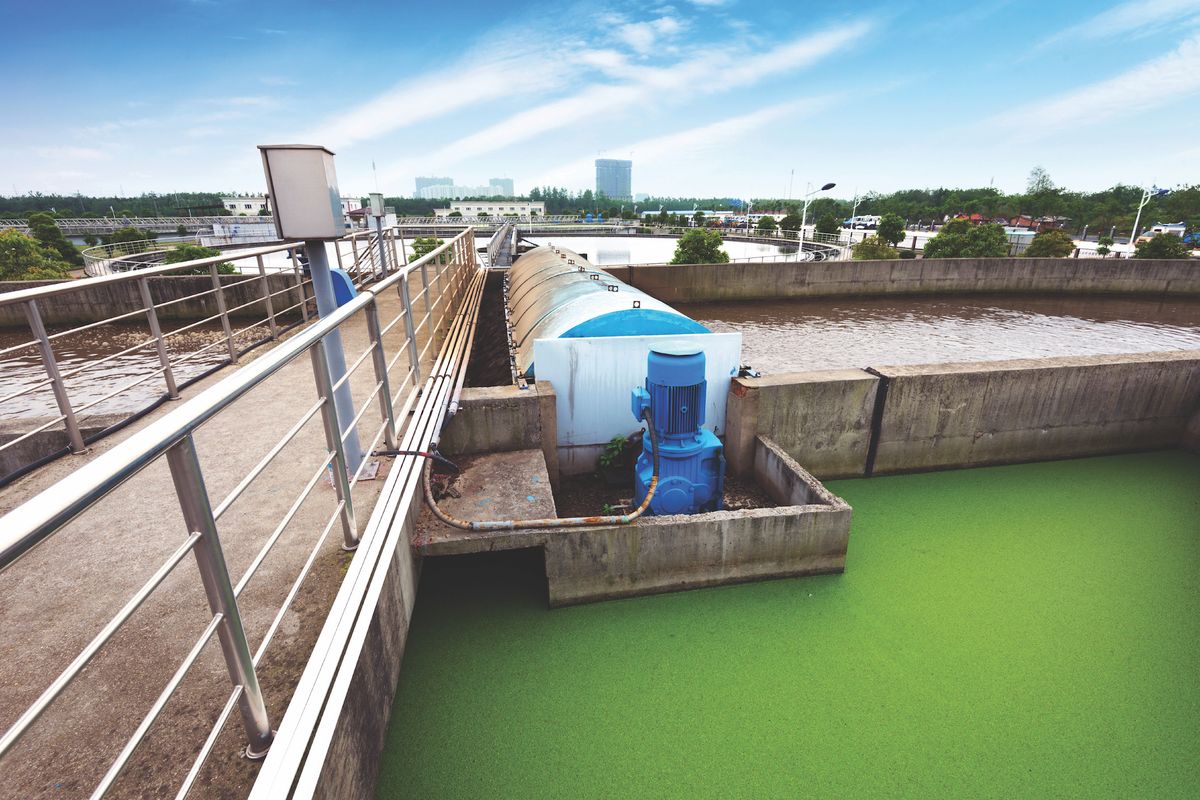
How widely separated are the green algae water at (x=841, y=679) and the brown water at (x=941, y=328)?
6.33 metres

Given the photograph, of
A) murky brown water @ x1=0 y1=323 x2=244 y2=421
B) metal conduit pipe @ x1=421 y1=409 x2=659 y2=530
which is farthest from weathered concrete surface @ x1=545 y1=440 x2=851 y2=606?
murky brown water @ x1=0 y1=323 x2=244 y2=421

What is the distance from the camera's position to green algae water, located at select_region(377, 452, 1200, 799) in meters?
3.34

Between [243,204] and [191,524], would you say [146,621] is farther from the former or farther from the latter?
[243,204]

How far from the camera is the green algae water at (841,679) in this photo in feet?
11.0

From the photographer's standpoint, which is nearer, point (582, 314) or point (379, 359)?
point (379, 359)

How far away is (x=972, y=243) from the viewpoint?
87.3 feet

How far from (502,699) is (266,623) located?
1.95 meters

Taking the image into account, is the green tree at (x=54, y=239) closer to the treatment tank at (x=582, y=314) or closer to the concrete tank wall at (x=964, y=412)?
the treatment tank at (x=582, y=314)

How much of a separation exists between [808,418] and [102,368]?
9.28 metres

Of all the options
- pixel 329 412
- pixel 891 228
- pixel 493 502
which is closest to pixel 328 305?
pixel 329 412

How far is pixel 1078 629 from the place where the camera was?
4496 millimetres

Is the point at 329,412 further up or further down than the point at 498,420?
further up

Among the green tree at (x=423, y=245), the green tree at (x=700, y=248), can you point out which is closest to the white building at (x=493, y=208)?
the green tree at (x=423, y=245)

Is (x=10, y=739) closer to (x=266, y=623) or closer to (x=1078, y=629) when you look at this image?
(x=266, y=623)
